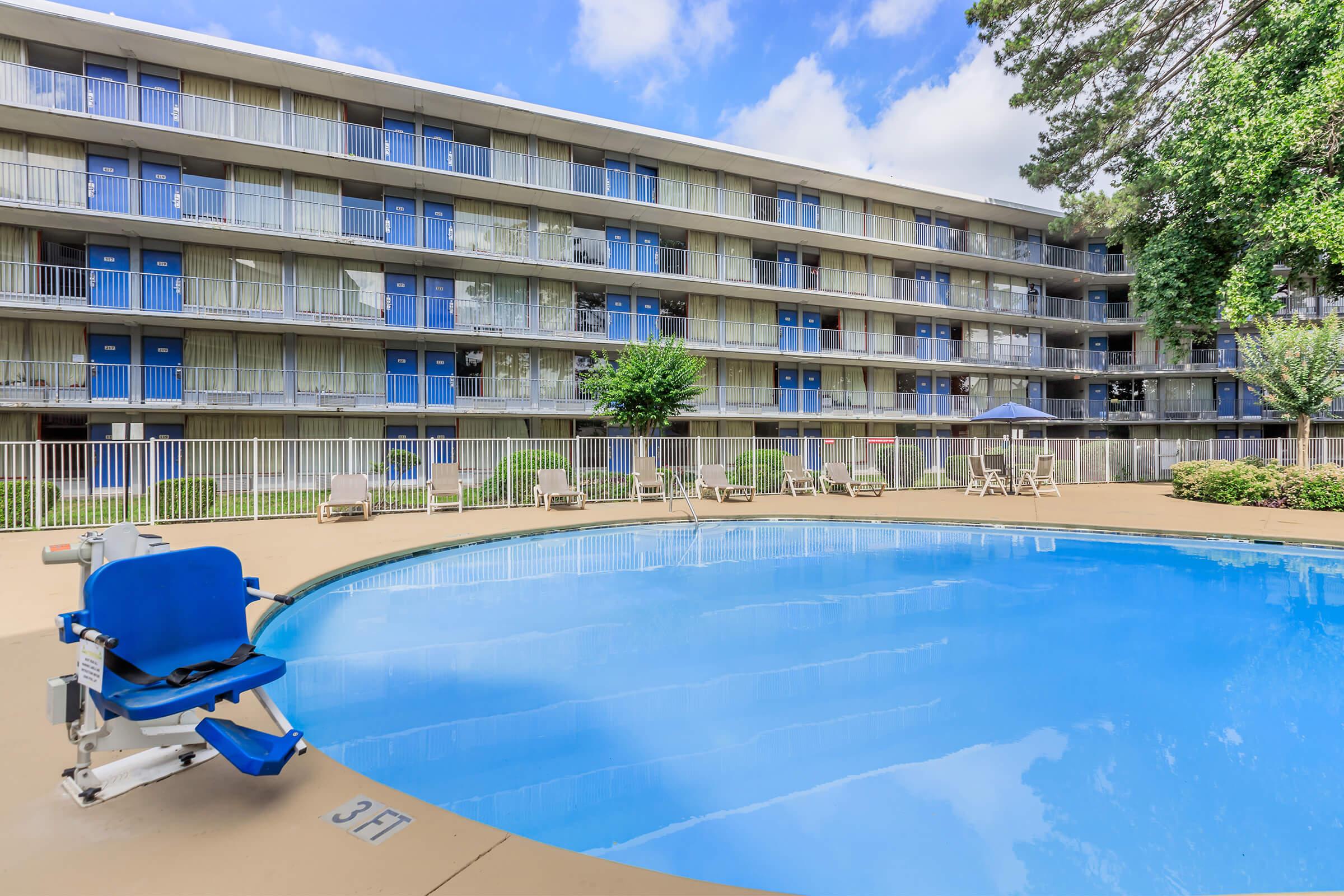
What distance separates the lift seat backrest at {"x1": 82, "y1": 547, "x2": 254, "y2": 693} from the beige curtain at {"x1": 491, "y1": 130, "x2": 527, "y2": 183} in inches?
735

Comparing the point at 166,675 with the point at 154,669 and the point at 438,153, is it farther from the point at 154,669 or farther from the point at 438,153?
the point at 438,153

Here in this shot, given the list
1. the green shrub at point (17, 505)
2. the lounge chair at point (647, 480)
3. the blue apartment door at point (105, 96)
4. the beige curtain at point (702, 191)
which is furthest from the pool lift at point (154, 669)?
the beige curtain at point (702, 191)

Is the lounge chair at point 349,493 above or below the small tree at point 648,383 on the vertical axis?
below

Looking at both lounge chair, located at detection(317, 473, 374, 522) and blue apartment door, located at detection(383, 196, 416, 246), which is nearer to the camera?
lounge chair, located at detection(317, 473, 374, 522)

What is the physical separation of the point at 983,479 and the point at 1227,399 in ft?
68.6

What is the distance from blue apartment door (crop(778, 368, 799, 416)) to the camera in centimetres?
2359

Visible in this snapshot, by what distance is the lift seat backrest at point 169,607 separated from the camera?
263cm

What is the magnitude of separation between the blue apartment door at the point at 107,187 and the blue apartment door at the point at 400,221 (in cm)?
622

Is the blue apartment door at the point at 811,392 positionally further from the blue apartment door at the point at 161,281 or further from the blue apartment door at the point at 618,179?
the blue apartment door at the point at 161,281

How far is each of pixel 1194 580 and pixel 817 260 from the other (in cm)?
1975

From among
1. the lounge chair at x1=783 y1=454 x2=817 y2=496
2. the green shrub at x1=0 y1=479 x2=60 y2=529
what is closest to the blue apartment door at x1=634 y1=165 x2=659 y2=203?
the lounge chair at x1=783 y1=454 x2=817 y2=496

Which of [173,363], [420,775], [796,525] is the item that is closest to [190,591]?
[420,775]

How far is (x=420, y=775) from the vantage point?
3.34 m

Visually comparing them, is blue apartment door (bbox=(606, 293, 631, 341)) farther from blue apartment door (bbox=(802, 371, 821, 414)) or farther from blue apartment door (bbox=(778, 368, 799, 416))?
blue apartment door (bbox=(802, 371, 821, 414))
